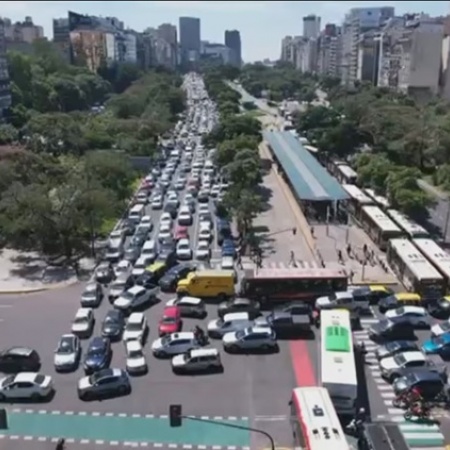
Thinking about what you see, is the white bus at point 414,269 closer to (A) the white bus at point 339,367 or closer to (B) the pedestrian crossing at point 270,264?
(B) the pedestrian crossing at point 270,264

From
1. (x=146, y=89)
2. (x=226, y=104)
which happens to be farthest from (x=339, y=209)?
(x=146, y=89)

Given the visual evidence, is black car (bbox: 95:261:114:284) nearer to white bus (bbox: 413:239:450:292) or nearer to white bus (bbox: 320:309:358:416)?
white bus (bbox: 320:309:358:416)

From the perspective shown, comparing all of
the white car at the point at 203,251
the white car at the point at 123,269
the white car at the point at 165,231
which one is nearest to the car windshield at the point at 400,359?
the white car at the point at 123,269

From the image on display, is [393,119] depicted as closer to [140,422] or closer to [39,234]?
[39,234]

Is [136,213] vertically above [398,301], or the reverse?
[136,213]

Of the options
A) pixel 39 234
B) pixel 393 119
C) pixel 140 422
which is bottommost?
pixel 140 422

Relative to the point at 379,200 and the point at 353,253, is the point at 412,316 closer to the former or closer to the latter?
the point at 353,253

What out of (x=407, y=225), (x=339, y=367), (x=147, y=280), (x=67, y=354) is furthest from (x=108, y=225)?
(x=339, y=367)
